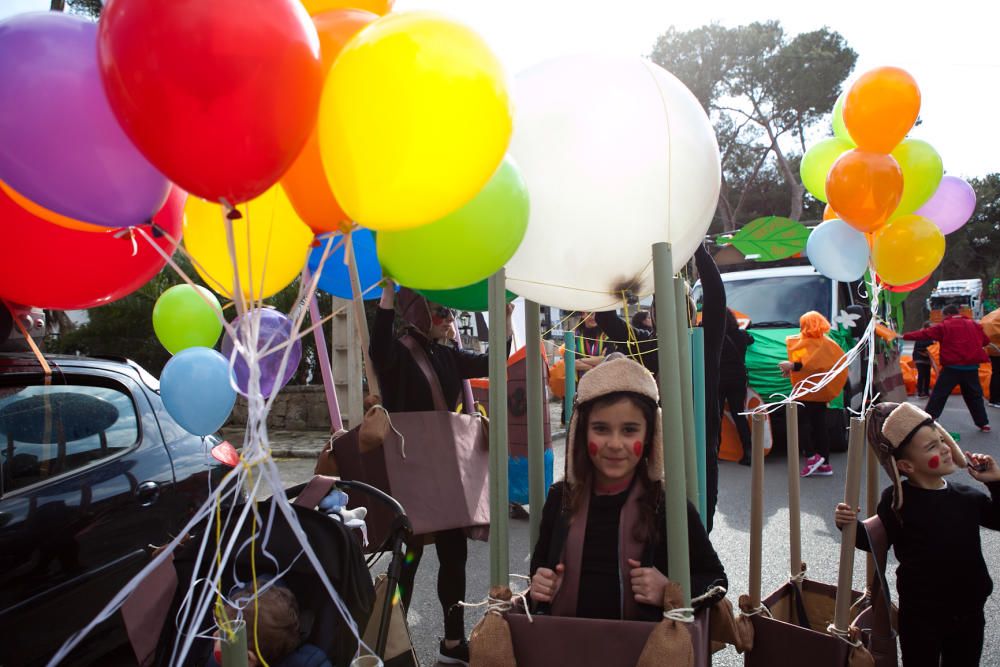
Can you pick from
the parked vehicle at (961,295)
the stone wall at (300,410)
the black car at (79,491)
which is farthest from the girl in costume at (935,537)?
the parked vehicle at (961,295)

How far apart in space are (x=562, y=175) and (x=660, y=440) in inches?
35.1

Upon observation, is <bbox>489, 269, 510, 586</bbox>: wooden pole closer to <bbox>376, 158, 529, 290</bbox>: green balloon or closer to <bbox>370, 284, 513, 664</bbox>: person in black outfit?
<bbox>376, 158, 529, 290</bbox>: green balloon

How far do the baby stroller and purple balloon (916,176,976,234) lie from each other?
3265mm

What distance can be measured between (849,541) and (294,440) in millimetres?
8327

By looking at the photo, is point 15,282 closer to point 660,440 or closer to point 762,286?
point 660,440

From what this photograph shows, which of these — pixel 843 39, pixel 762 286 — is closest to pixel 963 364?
pixel 762 286

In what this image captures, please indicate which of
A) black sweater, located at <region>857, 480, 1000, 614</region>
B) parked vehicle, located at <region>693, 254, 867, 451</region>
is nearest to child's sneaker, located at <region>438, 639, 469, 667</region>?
black sweater, located at <region>857, 480, 1000, 614</region>

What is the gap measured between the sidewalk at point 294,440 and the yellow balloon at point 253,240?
6572 millimetres

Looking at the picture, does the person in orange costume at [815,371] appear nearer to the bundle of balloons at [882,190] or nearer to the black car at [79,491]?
the bundle of balloons at [882,190]

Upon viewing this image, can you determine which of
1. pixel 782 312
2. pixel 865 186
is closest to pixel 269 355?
pixel 865 186

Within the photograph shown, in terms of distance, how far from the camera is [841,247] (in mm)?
3332

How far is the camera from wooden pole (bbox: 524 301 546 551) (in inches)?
89.0

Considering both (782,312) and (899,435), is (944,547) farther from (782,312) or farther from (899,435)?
(782,312)

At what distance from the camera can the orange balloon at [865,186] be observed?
9.39 feet
